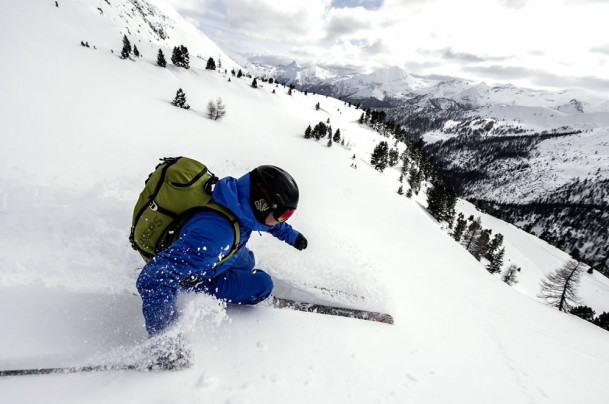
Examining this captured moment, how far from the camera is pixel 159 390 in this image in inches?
129

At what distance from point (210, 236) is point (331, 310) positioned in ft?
10.2

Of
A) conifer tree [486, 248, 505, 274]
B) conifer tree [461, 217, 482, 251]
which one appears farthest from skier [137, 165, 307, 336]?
conifer tree [486, 248, 505, 274]

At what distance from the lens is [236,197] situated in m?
3.62

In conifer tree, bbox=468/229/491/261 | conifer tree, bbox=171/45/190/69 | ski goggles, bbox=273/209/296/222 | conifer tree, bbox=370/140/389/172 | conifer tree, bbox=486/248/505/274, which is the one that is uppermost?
conifer tree, bbox=171/45/190/69

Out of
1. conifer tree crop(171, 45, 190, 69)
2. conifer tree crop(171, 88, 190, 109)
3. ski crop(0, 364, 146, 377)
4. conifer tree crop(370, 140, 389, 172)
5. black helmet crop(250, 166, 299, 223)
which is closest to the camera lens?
ski crop(0, 364, 146, 377)

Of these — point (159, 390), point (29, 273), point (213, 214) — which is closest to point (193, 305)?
point (159, 390)

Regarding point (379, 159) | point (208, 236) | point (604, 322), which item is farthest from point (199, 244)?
point (379, 159)

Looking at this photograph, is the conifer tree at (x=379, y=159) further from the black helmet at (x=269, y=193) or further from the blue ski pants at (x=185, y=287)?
the black helmet at (x=269, y=193)

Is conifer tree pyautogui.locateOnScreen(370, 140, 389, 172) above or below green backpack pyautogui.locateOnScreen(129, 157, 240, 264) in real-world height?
below

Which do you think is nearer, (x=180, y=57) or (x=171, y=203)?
(x=171, y=203)

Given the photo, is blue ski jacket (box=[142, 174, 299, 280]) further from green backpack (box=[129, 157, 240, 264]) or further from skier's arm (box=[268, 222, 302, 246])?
skier's arm (box=[268, 222, 302, 246])

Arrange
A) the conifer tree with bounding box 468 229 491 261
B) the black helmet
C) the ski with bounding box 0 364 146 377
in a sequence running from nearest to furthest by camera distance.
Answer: the ski with bounding box 0 364 146 377 → the black helmet → the conifer tree with bounding box 468 229 491 261

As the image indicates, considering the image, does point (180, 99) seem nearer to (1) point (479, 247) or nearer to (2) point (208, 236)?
(2) point (208, 236)

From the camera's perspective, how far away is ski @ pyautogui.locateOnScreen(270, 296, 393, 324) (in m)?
5.41
